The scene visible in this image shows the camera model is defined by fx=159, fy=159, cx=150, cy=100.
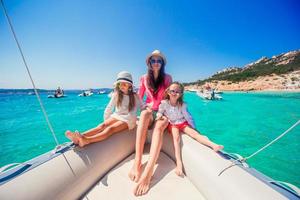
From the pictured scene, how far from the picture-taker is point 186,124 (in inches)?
88.4

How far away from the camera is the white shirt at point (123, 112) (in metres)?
2.27

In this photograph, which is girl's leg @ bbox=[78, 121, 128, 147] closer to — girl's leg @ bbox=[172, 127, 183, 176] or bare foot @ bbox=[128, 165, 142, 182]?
bare foot @ bbox=[128, 165, 142, 182]

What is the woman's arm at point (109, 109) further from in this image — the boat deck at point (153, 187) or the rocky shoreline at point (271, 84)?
the rocky shoreline at point (271, 84)

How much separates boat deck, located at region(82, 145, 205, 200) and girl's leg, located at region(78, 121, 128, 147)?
442 millimetres

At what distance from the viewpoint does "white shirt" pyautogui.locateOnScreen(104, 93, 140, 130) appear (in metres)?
2.27

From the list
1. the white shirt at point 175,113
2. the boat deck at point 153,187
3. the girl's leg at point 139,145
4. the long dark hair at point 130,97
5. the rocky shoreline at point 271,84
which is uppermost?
the long dark hair at point 130,97

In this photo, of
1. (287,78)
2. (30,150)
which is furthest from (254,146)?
(287,78)

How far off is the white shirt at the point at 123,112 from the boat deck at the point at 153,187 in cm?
62

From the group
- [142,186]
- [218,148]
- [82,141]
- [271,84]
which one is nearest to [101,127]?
[82,141]

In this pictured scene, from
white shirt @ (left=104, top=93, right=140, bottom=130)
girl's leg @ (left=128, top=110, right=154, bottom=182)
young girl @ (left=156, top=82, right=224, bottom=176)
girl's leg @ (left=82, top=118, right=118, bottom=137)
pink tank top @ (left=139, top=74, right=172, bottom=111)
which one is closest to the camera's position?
girl's leg @ (left=128, top=110, right=154, bottom=182)

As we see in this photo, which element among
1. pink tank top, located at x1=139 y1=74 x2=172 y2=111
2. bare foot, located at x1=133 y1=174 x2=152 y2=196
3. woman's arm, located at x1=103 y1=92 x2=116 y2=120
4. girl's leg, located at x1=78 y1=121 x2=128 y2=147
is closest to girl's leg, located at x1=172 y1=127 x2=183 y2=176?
bare foot, located at x1=133 y1=174 x2=152 y2=196

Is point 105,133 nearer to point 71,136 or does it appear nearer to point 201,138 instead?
point 71,136

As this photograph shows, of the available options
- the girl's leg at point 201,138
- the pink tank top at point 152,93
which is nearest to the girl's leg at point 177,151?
the girl's leg at point 201,138

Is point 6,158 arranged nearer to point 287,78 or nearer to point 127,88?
point 127,88
